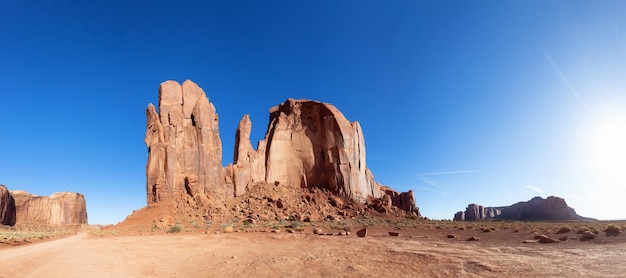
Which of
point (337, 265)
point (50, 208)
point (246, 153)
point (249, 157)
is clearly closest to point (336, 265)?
point (337, 265)

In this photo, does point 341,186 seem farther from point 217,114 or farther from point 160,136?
point 160,136

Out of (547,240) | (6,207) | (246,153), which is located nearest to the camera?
(547,240)

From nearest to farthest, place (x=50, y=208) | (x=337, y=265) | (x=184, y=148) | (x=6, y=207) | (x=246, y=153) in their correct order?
(x=337, y=265)
(x=184, y=148)
(x=246, y=153)
(x=6, y=207)
(x=50, y=208)

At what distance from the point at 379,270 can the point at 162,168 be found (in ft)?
96.3

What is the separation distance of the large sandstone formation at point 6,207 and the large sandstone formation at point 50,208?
235cm

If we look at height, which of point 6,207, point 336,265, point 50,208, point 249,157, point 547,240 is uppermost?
point 249,157

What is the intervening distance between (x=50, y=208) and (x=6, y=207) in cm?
1111

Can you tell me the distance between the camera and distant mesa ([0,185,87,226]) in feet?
217

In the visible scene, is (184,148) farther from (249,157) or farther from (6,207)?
(6,207)

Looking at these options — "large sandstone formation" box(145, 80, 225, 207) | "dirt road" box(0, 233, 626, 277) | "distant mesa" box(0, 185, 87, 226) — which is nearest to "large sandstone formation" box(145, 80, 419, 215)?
"large sandstone formation" box(145, 80, 225, 207)

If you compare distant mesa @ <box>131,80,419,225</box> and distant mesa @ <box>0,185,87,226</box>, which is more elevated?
distant mesa @ <box>131,80,419,225</box>

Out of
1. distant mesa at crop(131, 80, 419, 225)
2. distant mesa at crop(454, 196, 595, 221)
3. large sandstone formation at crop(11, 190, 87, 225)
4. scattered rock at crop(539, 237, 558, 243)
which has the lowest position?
distant mesa at crop(454, 196, 595, 221)

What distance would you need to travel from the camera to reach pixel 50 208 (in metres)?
76.4

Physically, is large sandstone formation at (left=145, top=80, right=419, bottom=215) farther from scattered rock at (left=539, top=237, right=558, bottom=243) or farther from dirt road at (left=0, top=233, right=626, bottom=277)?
scattered rock at (left=539, top=237, right=558, bottom=243)
